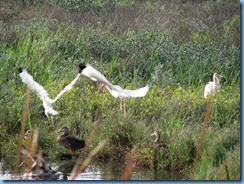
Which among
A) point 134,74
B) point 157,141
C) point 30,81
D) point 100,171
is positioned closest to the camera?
point 100,171

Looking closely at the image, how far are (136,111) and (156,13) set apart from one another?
5.71m

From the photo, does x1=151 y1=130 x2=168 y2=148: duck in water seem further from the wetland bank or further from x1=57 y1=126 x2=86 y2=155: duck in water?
x1=57 y1=126 x2=86 y2=155: duck in water

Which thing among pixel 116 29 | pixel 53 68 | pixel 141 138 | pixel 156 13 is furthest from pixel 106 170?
pixel 156 13

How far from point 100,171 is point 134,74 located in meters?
2.94

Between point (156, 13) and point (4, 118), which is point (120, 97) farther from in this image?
point (156, 13)

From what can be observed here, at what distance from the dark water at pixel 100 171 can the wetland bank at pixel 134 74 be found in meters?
0.10

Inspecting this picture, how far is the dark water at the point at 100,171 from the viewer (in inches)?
253

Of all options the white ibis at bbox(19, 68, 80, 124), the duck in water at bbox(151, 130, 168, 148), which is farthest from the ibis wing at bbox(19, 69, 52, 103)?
the duck in water at bbox(151, 130, 168, 148)

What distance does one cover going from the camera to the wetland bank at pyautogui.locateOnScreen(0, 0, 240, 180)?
689 cm

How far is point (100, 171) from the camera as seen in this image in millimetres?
6762

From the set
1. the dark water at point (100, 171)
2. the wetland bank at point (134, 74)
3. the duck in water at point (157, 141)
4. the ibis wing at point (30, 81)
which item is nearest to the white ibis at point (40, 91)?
the ibis wing at point (30, 81)

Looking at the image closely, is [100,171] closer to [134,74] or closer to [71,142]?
[71,142]

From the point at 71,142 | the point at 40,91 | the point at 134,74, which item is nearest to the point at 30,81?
Answer: the point at 40,91

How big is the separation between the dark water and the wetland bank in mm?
101
